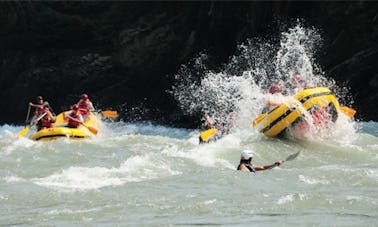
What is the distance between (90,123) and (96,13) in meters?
18.5

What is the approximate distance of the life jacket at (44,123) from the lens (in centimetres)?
1954

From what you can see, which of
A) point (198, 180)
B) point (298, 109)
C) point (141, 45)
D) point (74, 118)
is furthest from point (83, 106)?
point (141, 45)

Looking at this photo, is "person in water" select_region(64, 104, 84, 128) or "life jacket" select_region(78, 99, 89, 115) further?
"life jacket" select_region(78, 99, 89, 115)

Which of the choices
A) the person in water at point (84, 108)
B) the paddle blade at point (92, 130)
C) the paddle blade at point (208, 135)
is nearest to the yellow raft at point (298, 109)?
the paddle blade at point (208, 135)

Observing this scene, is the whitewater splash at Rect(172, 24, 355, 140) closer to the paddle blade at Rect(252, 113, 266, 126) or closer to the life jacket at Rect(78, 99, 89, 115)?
the paddle blade at Rect(252, 113, 266, 126)

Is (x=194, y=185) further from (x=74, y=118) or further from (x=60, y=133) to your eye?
(x=74, y=118)

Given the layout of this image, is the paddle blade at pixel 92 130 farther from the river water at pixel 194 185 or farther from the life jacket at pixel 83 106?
the river water at pixel 194 185

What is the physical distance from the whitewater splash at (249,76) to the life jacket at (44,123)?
169 inches

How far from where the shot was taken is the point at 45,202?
9.98 meters

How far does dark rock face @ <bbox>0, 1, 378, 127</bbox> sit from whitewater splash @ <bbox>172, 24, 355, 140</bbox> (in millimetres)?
446

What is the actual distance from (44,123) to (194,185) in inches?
370

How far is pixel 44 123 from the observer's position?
772 inches

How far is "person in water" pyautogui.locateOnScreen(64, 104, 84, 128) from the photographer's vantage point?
1934 centimetres

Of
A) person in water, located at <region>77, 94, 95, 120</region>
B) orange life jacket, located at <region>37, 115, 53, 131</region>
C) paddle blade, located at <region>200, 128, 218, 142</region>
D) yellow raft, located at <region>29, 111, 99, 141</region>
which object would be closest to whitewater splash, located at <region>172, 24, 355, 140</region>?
paddle blade, located at <region>200, 128, 218, 142</region>
